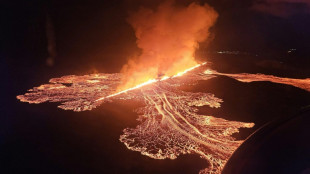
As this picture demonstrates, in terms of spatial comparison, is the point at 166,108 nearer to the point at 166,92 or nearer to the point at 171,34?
the point at 166,92

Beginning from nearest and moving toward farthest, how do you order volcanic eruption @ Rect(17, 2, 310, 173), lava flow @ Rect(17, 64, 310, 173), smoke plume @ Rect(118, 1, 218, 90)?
lava flow @ Rect(17, 64, 310, 173) < volcanic eruption @ Rect(17, 2, 310, 173) < smoke plume @ Rect(118, 1, 218, 90)

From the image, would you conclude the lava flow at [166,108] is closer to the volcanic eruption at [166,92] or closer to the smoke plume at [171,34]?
the volcanic eruption at [166,92]

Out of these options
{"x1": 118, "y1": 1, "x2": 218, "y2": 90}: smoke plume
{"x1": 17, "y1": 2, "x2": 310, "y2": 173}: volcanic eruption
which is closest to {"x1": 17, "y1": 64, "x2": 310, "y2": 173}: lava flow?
{"x1": 17, "y1": 2, "x2": 310, "y2": 173}: volcanic eruption

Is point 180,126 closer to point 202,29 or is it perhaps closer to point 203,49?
point 202,29

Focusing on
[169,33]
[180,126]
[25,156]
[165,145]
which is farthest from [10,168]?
[169,33]

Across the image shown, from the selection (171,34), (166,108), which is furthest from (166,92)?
(171,34)

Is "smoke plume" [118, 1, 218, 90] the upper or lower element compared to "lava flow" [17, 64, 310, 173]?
upper

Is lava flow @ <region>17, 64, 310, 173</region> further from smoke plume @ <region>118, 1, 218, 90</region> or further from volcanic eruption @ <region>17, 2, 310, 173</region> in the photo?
smoke plume @ <region>118, 1, 218, 90</region>

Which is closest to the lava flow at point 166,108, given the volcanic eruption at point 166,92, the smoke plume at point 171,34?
the volcanic eruption at point 166,92
